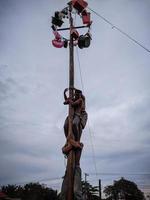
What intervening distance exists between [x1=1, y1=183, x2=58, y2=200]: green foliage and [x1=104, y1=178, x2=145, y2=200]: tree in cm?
2759

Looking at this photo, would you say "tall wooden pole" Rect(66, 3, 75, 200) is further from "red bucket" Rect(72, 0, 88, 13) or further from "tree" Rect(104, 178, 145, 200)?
"tree" Rect(104, 178, 145, 200)

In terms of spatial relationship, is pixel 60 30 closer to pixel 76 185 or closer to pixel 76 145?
pixel 76 145

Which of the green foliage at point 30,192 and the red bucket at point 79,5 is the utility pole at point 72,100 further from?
the green foliage at point 30,192

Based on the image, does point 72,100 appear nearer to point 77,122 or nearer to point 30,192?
point 77,122

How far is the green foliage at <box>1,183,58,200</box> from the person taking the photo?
173ft

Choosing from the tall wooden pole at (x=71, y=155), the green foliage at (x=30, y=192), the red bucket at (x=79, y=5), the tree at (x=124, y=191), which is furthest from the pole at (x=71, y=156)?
the tree at (x=124, y=191)

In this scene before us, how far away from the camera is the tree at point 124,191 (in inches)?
3049

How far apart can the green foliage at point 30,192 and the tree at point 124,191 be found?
27.6m

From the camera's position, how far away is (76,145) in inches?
283

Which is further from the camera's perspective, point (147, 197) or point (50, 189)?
point (147, 197)

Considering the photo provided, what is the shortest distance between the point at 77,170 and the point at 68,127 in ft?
3.74

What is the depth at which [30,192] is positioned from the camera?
54750 mm

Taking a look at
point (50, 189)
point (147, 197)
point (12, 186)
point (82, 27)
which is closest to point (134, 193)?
point (147, 197)

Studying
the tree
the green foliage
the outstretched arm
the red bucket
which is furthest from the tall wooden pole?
the tree
